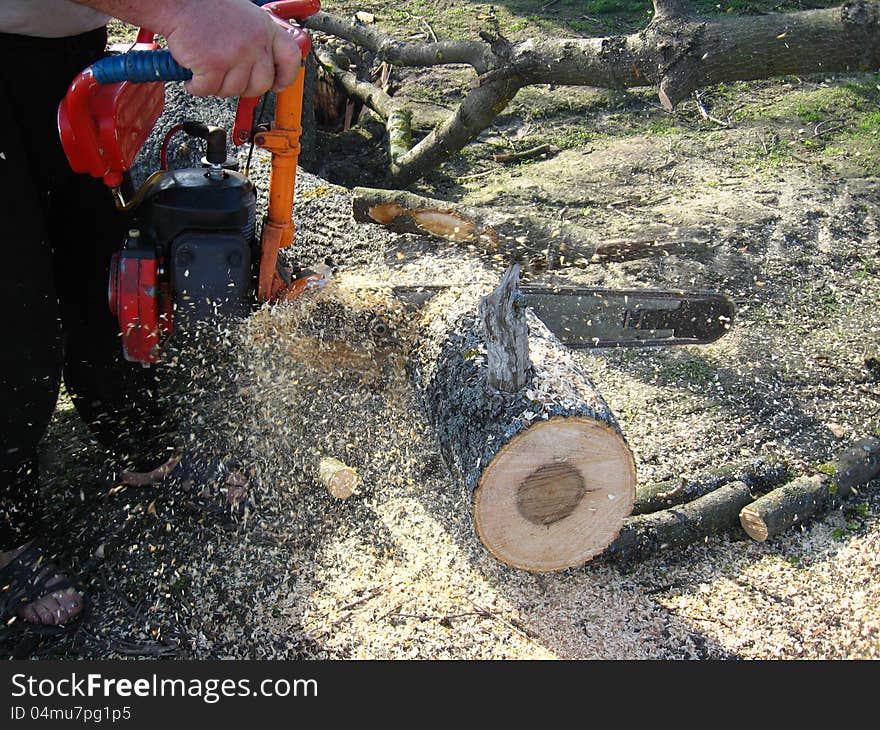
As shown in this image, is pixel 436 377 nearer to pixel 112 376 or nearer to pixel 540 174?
pixel 112 376

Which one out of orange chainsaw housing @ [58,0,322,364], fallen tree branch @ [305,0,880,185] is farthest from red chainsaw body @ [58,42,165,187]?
fallen tree branch @ [305,0,880,185]

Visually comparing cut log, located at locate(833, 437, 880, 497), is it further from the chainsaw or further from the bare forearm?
the bare forearm

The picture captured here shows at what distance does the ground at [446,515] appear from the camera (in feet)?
6.70

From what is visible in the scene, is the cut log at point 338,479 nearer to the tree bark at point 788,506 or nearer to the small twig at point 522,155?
the tree bark at point 788,506

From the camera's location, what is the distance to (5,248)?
1.74 m

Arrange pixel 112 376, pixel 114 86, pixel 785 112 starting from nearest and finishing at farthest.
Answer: pixel 114 86 → pixel 112 376 → pixel 785 112

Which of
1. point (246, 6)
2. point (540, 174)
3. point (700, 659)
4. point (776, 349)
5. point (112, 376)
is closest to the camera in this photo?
point (246, 6)

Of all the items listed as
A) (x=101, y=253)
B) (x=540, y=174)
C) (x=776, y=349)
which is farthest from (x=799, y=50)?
(x=101, y=253)

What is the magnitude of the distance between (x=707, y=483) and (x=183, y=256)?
1763 mm

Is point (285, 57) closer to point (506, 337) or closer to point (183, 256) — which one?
point (183, 256)

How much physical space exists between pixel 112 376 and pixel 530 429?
1.22 meters

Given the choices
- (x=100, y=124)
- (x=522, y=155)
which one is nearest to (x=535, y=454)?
(x=100, y=124)

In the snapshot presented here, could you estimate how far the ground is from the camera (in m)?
2.04

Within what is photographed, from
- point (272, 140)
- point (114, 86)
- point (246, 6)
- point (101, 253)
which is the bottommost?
point (101, 253)
